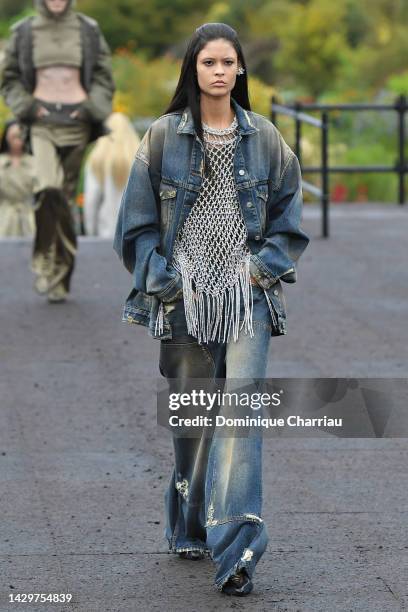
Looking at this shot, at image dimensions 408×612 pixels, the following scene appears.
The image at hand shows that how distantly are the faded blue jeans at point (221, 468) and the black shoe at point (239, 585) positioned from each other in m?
0.02

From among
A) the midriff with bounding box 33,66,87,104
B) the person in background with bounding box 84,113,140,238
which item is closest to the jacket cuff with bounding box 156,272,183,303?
the midriff with bounding box 33,66,87,104

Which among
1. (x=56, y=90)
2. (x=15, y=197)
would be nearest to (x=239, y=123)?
(x=56, y=90)

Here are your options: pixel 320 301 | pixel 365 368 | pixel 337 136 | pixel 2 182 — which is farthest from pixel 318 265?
pixel 337 136

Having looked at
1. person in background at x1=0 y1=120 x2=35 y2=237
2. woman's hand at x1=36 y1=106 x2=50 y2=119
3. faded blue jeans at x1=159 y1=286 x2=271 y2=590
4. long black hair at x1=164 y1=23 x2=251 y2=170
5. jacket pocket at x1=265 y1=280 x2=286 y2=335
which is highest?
long black hair at x1=164 y1=23 x2=251 y2=170

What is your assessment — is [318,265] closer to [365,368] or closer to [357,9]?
[365,368]

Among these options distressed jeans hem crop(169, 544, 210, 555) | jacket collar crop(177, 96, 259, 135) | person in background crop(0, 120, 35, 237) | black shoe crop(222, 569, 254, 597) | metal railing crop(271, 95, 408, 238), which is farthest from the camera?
person in background crop(0, 120, 35, 237)

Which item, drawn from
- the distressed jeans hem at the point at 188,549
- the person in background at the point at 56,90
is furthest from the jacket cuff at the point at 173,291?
the person in background at the point at 56,90

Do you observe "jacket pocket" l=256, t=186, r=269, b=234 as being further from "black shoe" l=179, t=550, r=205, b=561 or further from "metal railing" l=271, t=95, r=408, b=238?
"metal railing" l=271, t=95, r=408, b=238

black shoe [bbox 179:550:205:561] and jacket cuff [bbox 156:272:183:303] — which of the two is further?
black shoe [bbox 179:550:205:561]

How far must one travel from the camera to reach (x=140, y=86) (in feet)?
102

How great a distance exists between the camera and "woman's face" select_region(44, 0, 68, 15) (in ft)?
38.5

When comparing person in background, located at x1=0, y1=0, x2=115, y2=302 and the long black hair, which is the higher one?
the long black hair

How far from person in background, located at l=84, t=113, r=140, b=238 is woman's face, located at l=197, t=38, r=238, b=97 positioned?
1424 centimetres

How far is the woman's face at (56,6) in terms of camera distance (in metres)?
11.7
